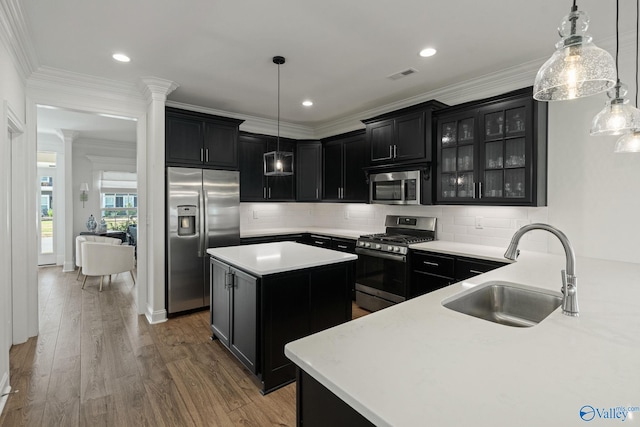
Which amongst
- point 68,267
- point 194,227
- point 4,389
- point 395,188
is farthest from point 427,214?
point 68,267

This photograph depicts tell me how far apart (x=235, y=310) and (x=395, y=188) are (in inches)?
95.9

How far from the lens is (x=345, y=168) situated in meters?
4.91

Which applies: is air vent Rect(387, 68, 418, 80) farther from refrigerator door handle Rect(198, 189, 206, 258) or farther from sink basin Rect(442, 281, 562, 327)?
refrigerator door handle Rect(198, 189, 206, 258)

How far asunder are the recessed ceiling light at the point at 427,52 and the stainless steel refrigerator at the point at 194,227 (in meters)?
2.70

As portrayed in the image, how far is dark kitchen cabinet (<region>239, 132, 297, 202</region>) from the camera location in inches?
189

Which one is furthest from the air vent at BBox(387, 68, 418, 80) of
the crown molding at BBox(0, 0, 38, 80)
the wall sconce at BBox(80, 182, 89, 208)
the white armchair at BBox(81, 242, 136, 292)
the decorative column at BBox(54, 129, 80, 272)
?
the wall sconce at BBox(80, 182, 89, 208)

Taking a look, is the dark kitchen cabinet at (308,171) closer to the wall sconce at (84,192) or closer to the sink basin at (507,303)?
the sink basin at (507,303)

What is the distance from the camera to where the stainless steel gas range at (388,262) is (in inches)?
142

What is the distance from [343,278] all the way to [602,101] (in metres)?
2.73

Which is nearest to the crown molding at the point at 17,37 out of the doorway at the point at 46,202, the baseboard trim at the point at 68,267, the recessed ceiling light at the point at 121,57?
the recessed ceiling light at the point at 121,57

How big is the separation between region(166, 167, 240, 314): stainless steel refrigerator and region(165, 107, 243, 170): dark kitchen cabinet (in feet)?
0.42

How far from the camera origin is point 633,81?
2621 millimetres

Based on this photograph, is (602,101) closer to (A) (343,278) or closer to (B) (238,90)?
(A) (343,278)

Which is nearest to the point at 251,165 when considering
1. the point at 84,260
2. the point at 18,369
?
the point at 84,260
